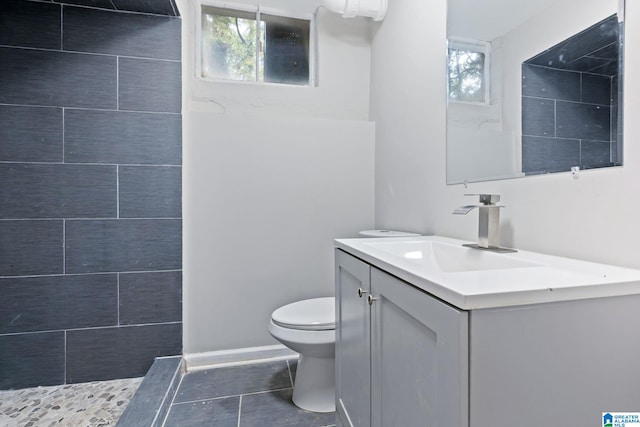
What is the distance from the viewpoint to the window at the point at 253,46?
211cm

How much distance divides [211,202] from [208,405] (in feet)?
3.49

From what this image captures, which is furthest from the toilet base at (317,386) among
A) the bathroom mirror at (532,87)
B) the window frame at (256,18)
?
the window frame at (256,18)

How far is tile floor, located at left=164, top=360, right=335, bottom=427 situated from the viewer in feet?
4.76

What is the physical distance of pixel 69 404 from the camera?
155 cm

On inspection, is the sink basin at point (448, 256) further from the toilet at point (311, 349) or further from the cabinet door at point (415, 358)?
the toilet at point (311, 349)

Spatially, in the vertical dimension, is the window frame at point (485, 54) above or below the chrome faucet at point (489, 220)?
above

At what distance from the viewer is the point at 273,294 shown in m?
2.02

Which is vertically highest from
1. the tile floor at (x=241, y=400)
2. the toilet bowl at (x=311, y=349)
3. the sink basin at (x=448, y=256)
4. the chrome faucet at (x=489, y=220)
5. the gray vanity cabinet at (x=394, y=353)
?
the chrome faucet at (x=489, y=220)

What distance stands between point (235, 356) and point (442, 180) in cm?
154

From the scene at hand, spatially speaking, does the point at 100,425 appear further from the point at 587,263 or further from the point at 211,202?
the point at 587,263

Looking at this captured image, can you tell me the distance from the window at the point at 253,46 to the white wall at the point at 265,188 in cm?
10

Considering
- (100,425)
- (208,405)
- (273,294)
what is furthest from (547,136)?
(100,425)

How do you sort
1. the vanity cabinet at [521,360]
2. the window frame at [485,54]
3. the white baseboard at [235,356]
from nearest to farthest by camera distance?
the vanity cabinet at [521,360], the window frame at [485,54], the white baseboard at [235,356]

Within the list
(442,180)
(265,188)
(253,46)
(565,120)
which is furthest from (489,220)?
(253,46)
